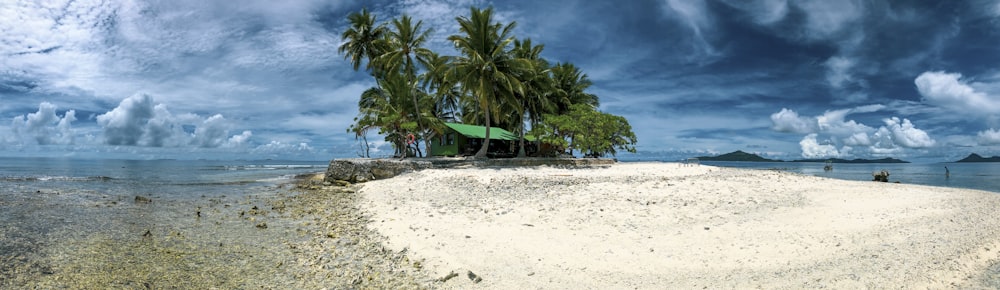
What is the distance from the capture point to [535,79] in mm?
31688

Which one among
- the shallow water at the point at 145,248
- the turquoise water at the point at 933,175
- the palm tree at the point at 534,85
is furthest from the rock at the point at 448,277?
the turquoise water at the point at 933,175

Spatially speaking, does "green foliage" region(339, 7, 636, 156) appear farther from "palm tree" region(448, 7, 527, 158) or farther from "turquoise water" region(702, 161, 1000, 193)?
"turquoise water" region(702, 161, 1000, 193)

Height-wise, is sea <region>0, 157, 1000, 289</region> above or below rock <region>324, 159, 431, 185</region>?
below

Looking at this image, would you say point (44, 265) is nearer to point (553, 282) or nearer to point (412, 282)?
point (412, 282)

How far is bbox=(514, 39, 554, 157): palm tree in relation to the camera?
30.9 meters

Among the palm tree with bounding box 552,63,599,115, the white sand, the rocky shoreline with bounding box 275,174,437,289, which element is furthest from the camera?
the palm tree with bounding box 552,63,599,115

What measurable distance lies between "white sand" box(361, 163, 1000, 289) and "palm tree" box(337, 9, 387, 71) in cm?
2577

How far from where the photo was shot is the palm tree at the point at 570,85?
39281 millimetres

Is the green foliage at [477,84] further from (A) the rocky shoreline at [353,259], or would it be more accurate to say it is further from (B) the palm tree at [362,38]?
(A) the rocky shoreline at [353,259]

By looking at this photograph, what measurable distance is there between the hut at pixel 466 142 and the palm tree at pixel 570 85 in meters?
6.21

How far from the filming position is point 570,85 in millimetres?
40812

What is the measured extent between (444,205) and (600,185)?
17.0ft

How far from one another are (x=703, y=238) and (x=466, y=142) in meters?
27.1

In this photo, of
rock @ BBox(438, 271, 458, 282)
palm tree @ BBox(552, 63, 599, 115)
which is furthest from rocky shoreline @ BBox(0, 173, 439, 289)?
palm tree @ BBox(552, 63, 599, 115)
